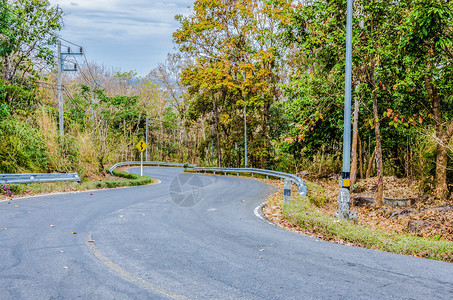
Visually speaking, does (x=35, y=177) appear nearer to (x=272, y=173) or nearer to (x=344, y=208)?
(x=344, y=208)

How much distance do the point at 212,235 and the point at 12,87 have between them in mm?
19900

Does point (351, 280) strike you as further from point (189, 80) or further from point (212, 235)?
point (189, 80)

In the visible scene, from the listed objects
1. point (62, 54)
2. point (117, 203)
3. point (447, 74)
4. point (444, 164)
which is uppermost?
point (62, 54)

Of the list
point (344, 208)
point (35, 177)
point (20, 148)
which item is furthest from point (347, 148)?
point (20, 148)

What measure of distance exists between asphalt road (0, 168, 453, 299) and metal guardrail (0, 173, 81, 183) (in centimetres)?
575

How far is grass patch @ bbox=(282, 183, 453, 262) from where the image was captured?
22.1ft

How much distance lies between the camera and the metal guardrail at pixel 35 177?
48.2 feet

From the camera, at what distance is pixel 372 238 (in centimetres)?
742

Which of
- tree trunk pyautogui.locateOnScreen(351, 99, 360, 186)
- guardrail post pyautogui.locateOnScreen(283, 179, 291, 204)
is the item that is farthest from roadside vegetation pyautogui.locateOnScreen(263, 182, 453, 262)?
tree trunk pyautogui.locateOnScreen(351, 99, 360, 186)

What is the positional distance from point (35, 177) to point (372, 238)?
1496 centimetres

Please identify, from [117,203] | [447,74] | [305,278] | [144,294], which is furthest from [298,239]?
[447,74]

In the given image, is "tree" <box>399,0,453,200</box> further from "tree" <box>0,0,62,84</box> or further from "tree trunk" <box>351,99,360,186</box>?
"tree" <box>0,0,62,84</box>

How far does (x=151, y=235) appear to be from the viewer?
25.7ft

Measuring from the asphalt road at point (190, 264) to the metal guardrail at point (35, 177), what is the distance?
18.9 ft
